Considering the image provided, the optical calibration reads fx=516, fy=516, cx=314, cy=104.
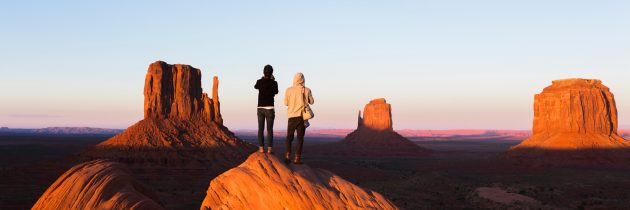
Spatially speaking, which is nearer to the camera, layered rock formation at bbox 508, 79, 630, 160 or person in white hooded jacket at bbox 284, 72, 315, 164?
person in white hooded jacket at bbox 284, 72, 315, 164

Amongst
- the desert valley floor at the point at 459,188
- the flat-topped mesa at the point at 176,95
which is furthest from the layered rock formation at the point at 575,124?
the flat-topped mesa at the point at 176,95

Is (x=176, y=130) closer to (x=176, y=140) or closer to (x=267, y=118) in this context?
(x=176, y=140)

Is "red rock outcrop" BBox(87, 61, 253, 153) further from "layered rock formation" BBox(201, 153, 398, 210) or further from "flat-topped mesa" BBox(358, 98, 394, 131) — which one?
"flat-topped mesa" BBox(358, 98, 394, 131)

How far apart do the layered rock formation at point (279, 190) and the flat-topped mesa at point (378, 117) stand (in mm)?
123674

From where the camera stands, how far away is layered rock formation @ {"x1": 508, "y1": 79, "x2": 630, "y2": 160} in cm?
7981

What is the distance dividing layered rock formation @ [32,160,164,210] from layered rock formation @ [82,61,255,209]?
109 feet

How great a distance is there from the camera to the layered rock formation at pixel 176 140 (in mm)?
54719

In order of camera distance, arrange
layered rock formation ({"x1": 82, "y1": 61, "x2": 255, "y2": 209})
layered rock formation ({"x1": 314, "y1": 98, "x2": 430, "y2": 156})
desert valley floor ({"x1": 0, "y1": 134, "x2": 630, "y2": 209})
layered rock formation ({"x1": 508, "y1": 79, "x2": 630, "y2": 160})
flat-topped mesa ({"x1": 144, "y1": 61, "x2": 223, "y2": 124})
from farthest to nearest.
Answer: layered rock formation ({"x1": 314, "y1": 98, "x2": 430, "y2": 156}) → layered rock formation ({"x1": 508, "y1": 79, "x2": 630, "y2": 160}) → flat-topped mesa ({"x1": 144, "y1": 61, "x2": 223, "y2": 124}) → layered rock formation ({"x1": 82, "y1": 61, "x2": 255, "y2": 209}) → desert valley floor ({"x1": 0, "y1": 134, "x2": 630, "y2": 209})

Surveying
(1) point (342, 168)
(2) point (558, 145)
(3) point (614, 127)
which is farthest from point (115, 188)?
(3) point (614, 127)

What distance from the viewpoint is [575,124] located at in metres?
84.6

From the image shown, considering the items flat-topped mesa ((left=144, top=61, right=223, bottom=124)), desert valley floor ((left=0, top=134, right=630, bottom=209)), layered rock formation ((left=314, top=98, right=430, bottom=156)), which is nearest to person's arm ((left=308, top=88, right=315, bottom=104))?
desert valley floor ((left=0, top=134, right=630, bottom=209))

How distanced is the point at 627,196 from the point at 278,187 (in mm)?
49866

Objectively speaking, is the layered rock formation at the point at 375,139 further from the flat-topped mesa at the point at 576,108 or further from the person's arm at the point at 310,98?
the person's arm at the point at 310,98

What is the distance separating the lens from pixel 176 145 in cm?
5950
